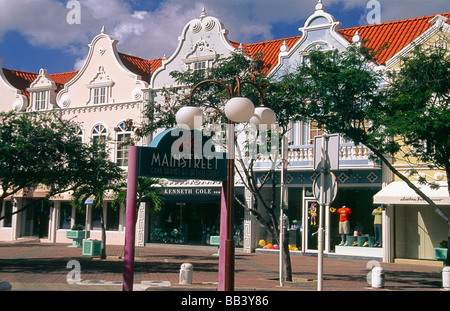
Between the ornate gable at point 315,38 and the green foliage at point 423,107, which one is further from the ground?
the ornate gable at point 315,38

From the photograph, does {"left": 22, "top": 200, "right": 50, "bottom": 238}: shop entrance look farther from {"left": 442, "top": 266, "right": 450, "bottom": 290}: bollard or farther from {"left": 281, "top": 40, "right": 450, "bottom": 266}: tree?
{"left": 442, "top": 266, "right": 450, "bottom": 290}: bollard

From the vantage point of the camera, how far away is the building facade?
23.8m

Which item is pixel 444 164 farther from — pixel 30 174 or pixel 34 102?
pixel 34 102

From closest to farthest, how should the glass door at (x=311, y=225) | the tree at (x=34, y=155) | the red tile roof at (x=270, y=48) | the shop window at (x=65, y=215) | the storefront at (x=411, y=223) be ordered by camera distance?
the tree at (x=34, y=155) < the storefront at (x=411, y=223) < the glass door at (x=311, y=225) < the red tile roof at (x=270, y=48) < the shop window at (x=65, y=215)

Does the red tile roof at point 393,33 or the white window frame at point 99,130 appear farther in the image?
the white window frame at point 99,130

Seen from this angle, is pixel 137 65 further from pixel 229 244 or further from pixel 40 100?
pixel 229 244

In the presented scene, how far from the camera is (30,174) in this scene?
17.2 m

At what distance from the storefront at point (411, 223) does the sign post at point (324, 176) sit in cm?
1264

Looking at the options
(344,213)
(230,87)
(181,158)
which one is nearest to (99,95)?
(344,213)

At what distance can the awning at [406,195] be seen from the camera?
21.6 m

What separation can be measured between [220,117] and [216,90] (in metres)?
1.40

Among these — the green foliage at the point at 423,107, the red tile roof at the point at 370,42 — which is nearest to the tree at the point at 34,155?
the red tile roof at the point at 370,42

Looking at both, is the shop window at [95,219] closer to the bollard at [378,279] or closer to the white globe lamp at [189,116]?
the bollard at [378,279]
